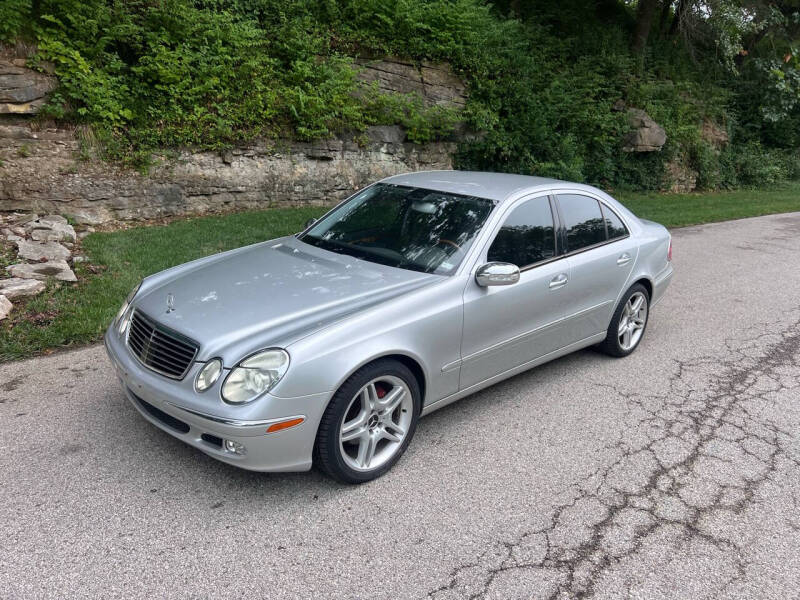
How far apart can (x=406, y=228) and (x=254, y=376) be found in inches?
68.3

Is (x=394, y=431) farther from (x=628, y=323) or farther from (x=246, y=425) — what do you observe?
(x=628, y=323)

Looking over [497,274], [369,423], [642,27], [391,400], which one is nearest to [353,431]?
[369,423]

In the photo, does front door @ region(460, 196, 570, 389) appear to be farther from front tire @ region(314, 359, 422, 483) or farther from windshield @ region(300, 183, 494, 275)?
front tire @ region(314, 359, 422, 483)

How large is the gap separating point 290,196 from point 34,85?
13.6 feet

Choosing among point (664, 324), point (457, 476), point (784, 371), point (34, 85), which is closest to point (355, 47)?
point (34, 85)

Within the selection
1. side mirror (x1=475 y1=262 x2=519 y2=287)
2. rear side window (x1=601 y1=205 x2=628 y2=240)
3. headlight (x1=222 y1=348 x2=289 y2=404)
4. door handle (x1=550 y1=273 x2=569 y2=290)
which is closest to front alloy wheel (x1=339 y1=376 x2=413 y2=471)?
headlight (x1=222 y1=348 x2=289 y2=404)

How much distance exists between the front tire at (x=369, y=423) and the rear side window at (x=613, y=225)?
2437mm

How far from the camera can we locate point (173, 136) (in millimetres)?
9828

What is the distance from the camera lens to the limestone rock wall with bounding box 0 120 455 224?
8664 millimetres

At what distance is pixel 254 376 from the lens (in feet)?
10.0

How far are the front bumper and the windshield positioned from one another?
1.32 m

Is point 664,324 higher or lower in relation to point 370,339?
lower

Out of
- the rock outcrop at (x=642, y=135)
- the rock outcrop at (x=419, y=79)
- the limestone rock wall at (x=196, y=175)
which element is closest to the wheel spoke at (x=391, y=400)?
the limestone rock wall at (x=196, y=175)

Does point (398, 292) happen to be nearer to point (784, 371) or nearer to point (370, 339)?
point (370, 339)
